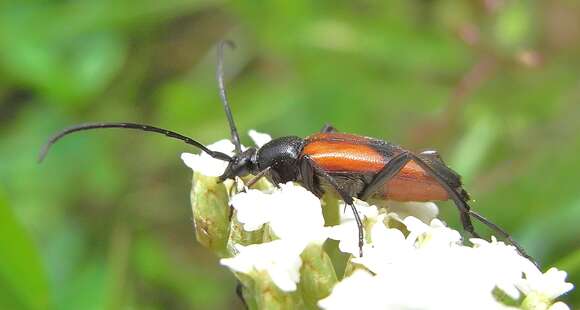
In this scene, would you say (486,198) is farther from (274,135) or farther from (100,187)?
Result: (100,187)

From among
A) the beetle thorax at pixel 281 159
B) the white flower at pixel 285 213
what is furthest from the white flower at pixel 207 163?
the white flower at pixel 285 213

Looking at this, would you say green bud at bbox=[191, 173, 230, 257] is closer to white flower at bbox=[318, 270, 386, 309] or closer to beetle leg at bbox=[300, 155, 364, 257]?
beetle leg at bbox=[300, 155, 364, 257]

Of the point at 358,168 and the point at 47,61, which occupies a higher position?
the point at 47,61

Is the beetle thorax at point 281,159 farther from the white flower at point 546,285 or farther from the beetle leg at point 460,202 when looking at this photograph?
the white flower at point 546,285

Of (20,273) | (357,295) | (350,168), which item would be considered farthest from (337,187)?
(20,273)

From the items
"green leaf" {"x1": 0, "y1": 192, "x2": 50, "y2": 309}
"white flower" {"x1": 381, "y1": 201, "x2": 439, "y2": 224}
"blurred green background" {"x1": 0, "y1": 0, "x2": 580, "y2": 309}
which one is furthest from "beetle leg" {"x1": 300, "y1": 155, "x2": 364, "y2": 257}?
"blurred green background" {"x1": 0, "y1": 0, "x2": 580, "y2": 309}

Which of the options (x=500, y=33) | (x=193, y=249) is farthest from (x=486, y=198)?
(x=193, y=249)
